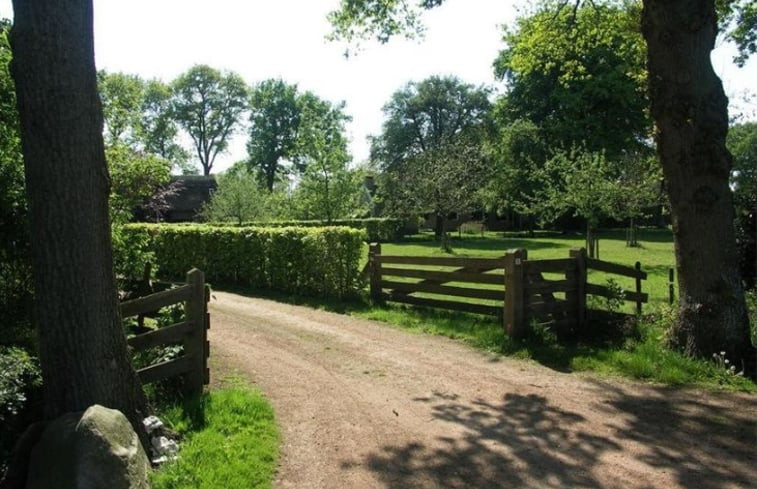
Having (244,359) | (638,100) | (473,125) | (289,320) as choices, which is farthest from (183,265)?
(473,125)

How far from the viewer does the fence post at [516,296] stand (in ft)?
29.4

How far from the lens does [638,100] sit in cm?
3594

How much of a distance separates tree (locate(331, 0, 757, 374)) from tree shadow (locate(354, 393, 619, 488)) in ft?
10.2

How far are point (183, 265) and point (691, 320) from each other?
1473 centimetres

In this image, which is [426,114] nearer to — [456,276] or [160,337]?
[456,276]

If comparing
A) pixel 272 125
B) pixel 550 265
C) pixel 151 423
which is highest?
pixel 272 125

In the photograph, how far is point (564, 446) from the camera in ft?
16.7

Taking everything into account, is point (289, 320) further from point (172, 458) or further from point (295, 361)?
point (172, 458)

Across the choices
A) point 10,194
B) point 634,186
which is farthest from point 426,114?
point 10,194

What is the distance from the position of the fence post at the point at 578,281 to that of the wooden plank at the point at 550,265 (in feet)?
0.37

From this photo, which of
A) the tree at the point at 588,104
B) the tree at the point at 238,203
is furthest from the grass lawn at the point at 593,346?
the tree at the point at 238,203

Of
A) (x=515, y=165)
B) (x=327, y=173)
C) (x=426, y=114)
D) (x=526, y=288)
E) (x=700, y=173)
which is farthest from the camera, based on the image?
(x=426, y=114)

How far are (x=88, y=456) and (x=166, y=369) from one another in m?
2.48

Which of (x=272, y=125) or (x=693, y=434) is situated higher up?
(x=272, y=125)
